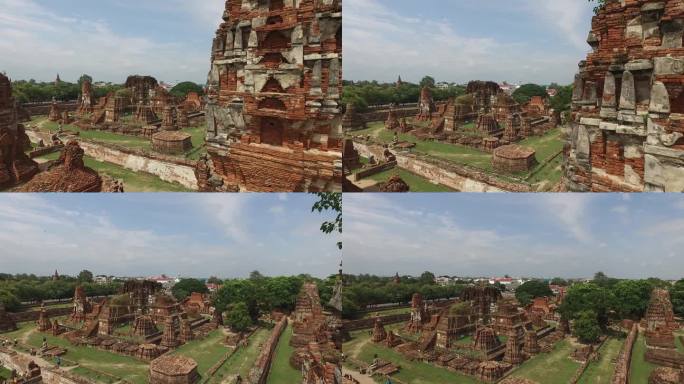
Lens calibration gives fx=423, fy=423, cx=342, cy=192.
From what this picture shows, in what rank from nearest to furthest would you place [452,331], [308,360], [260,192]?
[260,192]
[308,360]
[452,331]

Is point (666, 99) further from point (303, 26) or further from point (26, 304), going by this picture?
point (26, 304)

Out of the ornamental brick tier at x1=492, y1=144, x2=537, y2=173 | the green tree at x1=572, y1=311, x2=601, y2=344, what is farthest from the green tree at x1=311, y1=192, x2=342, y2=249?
the ornamental brick tier at x1=492, y1=144, x2=537, y2=173

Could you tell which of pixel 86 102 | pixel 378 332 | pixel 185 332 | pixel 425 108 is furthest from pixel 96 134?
pixel 378 332

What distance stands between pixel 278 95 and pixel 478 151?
2712 centimetres

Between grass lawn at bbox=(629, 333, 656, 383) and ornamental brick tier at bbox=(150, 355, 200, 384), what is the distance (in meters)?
11.1

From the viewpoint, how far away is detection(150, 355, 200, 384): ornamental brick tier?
11.8 metres

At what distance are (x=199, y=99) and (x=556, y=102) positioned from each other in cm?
4437

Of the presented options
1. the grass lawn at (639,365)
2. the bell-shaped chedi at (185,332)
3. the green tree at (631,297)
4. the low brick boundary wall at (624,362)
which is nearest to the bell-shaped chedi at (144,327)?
Answer: the bell-shaped chedi at (185,332)

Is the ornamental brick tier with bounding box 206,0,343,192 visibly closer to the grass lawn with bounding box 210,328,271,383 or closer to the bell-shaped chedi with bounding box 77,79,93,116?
the grass lawn with bounding box 210,328,271,383

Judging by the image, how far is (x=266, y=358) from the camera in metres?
12.0

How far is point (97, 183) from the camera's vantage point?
1419 cm

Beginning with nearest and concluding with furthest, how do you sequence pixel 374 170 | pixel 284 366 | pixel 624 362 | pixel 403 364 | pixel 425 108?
pixel 403 364
pixel 624 362
pixel 284 366
pixel 374 170
pixel 425 108

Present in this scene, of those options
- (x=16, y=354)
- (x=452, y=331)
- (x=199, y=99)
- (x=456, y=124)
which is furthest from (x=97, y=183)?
(x=199, y=99)

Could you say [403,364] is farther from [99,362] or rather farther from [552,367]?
[99,362]
